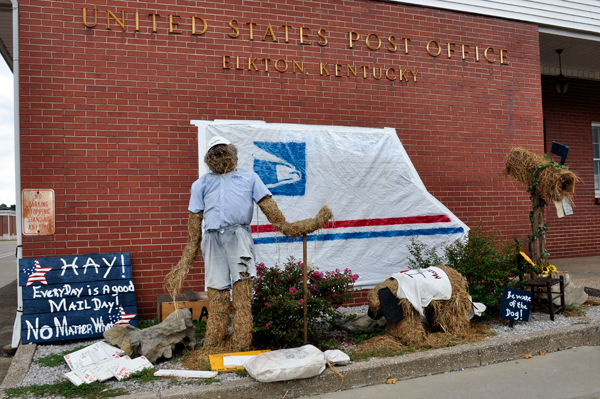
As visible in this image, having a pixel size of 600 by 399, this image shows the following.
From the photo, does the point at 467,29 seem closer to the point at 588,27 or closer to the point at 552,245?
the point at 588,27

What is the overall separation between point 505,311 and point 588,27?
5.77 meters

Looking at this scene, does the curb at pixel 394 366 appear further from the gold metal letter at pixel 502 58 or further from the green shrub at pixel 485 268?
the gold metal letter at pixel 502 58

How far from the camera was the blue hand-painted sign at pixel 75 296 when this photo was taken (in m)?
5.00

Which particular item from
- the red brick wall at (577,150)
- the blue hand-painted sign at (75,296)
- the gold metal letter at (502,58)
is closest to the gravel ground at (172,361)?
the blue hand-painted sign at (75,296)

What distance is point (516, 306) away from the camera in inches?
203

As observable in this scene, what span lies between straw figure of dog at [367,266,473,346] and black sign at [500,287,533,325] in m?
0.49

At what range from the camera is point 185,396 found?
346 cm

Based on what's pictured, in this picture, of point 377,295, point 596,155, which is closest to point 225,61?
point 377,295

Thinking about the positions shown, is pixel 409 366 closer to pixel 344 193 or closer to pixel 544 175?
pixel 344 193

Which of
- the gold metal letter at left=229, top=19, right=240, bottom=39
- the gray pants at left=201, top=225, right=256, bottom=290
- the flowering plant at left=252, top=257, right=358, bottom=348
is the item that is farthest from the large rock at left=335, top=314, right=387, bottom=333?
the gold metal letter at left=229, top=19, right=240, bottom=39

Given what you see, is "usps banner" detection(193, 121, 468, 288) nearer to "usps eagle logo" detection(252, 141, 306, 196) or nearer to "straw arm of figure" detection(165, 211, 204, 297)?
"usps eagle logo" detection(252, 141, 306, 196)

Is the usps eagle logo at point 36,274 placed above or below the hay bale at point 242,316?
above

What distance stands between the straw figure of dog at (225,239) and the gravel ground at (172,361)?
0.48 metres

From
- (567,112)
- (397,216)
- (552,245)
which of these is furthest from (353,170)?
(567,112)
